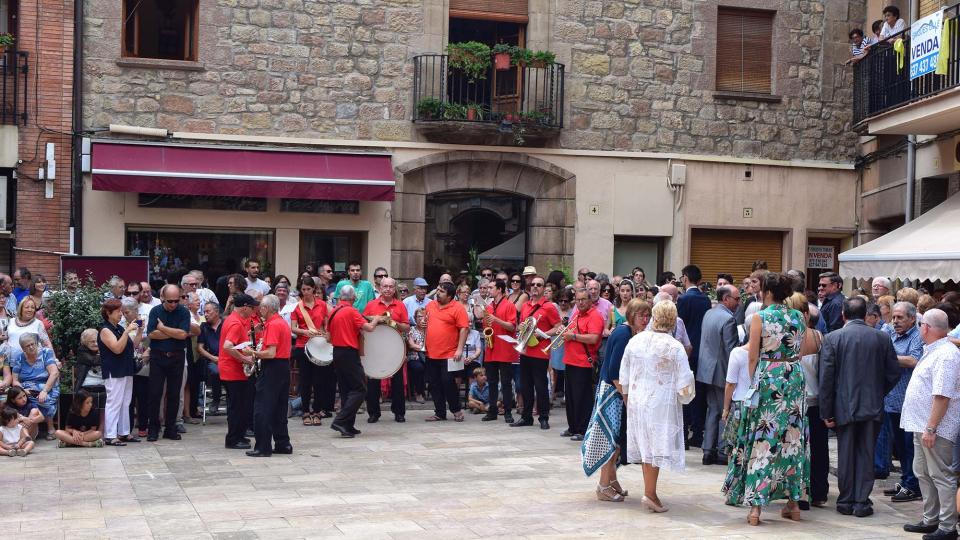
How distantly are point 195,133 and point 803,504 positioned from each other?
11.9 m

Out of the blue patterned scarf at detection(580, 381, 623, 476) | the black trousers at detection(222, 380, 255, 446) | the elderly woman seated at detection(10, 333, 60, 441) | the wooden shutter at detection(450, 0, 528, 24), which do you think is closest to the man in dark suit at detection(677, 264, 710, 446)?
the blue patterned scarf at detection(580, 381, 623, 476)

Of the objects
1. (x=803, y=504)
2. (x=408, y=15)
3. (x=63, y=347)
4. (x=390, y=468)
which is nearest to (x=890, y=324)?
(x=803, y=504)

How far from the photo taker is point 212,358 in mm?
14008

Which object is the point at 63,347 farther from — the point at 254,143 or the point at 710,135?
the point at 710,135

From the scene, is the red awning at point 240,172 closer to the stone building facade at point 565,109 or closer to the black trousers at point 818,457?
the stone building facade at point 565,109

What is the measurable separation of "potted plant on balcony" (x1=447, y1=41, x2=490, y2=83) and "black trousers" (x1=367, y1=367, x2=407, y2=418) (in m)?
6.51

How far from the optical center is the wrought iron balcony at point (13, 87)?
17.4 m

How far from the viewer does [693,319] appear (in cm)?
1293

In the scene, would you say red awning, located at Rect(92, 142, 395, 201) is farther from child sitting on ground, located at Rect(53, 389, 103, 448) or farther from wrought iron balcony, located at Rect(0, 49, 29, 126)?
child sitting on ground, located at Rect(53, 389, 103, 448)

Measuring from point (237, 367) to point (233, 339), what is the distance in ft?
1.14

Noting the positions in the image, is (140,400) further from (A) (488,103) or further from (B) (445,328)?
(A) (488,103)

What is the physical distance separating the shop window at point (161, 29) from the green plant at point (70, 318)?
6.08m

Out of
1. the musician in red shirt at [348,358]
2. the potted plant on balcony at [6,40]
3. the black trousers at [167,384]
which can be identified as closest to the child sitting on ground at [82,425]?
the black trousers at [167,384]

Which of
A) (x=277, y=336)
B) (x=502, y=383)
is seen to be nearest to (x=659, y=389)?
(x=277, y=336)
